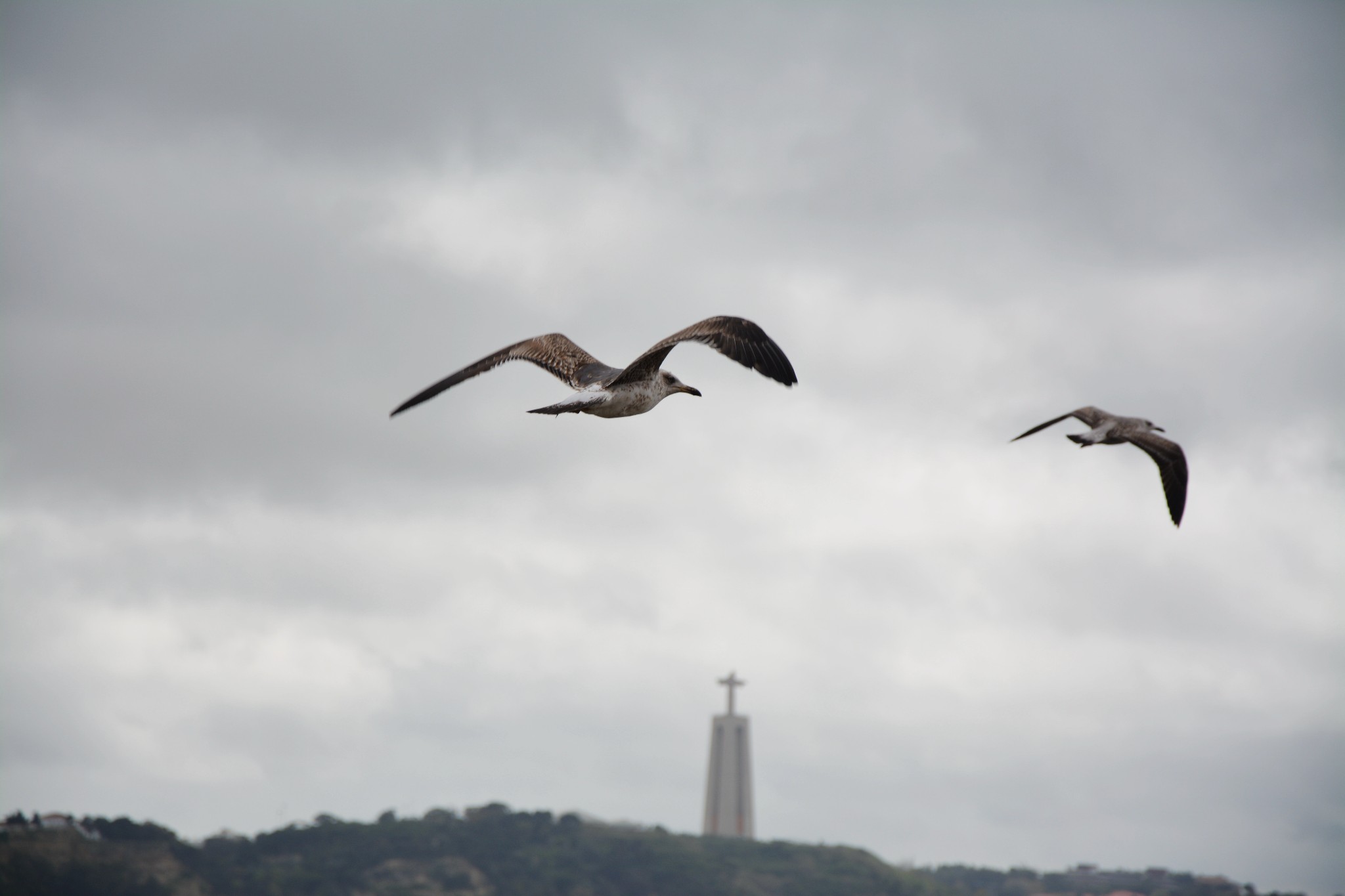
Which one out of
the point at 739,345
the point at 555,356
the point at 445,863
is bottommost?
the point at 445,863

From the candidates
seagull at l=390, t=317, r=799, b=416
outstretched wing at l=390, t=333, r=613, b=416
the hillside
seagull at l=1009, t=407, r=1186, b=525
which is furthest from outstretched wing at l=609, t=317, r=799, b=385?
the hillside

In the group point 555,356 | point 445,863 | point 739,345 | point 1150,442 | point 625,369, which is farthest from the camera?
point 445,863

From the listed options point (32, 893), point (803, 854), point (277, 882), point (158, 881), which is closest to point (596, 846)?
point (803, 854)

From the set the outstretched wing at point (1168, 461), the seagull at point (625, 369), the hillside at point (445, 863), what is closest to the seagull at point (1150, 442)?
the outstretched wing at point (1168, 461)

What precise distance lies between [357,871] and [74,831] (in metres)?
33.4

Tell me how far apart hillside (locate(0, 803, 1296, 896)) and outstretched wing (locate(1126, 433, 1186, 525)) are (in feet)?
482

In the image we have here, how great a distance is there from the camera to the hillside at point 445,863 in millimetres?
153375

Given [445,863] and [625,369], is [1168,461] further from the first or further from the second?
[445,863]

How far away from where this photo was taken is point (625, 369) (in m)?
19.0

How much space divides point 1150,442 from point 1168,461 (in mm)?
559

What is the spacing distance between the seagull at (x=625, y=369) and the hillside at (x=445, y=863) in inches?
5731

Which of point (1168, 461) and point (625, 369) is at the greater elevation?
point (1168, 461)

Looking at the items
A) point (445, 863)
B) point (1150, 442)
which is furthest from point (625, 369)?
point (445, 863)

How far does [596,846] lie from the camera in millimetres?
189750
